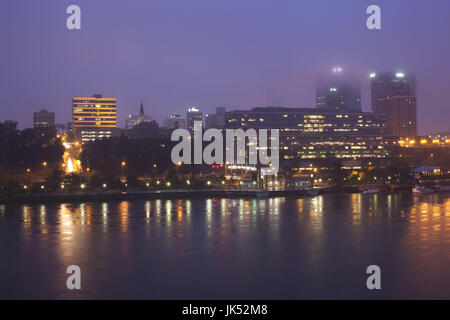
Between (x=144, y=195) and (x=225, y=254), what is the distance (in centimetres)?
3529

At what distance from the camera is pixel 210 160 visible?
9812 cm

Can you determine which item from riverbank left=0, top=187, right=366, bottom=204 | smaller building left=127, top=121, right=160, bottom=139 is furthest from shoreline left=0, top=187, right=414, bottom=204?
smaller building left=127, top=121, right=160, bottom=139

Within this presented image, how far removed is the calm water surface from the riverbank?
1226 centimetres

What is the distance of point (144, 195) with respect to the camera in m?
58.9

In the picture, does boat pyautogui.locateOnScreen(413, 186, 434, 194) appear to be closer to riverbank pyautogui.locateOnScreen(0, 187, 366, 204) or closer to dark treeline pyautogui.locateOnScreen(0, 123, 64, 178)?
riverbank pyautogui.locateOnScreen(0, 187, 366, 204)

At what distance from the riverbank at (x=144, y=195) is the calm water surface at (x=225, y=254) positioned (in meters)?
12.3

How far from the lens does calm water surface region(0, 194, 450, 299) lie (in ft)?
59.8

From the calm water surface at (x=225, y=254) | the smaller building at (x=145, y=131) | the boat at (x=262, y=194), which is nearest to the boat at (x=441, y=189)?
the boat at (x=262, y=194)

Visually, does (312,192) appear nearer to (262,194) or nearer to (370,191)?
(262,194)

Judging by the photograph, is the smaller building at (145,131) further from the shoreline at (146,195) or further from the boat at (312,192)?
the boat at (312,192)

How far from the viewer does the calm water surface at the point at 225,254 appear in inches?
717

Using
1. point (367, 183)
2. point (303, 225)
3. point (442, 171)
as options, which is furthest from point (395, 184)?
point (303, 225)

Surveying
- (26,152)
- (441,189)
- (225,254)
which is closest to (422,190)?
(441,189)

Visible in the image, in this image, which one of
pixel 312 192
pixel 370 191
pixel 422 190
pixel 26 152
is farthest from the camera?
pixel 26 152
